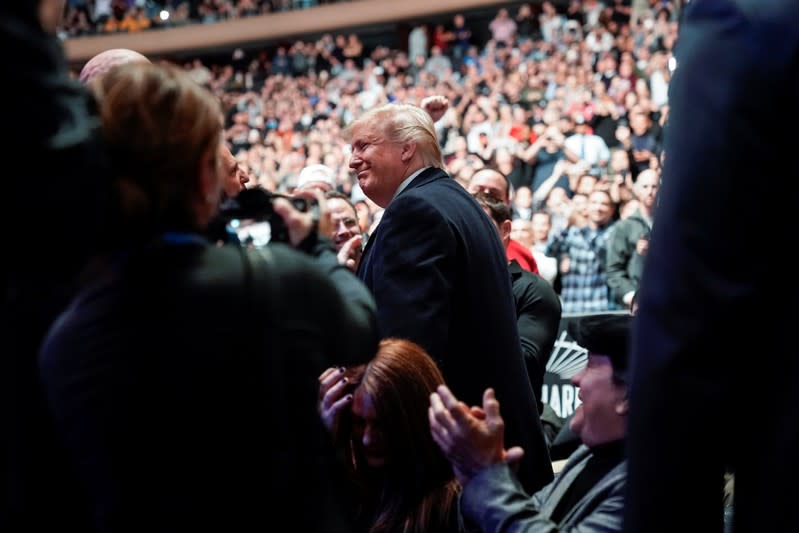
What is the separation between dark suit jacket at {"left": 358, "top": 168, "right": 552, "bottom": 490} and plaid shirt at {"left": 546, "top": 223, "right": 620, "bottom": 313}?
444 cm

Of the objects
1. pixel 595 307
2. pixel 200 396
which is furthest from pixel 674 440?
pixel 595 307

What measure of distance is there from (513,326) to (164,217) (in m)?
1.52

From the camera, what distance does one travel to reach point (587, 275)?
281 inches

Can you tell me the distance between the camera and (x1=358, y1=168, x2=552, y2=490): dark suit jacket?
2.47 meters

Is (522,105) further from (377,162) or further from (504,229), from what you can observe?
(377,162)

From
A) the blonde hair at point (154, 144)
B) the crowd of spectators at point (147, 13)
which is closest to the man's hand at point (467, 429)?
the blonde hair at point (154, 144)

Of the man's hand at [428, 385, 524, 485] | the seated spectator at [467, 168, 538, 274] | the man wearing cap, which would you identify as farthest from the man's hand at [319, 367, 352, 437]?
the seated spectator at [467, 168, 538, 274]

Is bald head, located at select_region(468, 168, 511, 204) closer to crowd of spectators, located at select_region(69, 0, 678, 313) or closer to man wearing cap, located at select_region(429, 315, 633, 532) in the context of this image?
crowd of spectators, located at select_region(69, 0, 678, 313)

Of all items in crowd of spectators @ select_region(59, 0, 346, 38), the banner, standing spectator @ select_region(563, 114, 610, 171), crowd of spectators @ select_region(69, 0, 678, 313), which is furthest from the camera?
crowd of spectators @ select_region(59, 0, 346, 38)

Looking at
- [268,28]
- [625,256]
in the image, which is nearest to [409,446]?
[625,256]

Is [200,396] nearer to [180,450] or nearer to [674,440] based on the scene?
[180,450]

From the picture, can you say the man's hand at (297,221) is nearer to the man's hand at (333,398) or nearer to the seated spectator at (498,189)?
the man's hand at (333,398)

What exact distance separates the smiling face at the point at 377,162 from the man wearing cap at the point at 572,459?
0.99 metres

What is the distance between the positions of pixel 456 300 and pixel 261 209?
1253 millimetres
